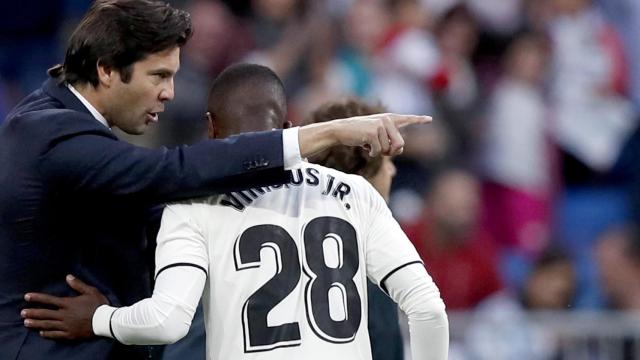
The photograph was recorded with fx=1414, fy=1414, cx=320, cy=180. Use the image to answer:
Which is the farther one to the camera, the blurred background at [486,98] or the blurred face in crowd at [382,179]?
the blurred background at [486,98]

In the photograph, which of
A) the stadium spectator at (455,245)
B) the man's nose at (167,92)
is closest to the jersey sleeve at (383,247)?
the man's nose at (167,92)

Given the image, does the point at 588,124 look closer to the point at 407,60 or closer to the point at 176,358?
the point at 407,60

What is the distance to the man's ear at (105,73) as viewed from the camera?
3.77 meters

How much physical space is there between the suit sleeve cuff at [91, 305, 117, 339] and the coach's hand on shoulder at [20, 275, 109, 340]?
17mm


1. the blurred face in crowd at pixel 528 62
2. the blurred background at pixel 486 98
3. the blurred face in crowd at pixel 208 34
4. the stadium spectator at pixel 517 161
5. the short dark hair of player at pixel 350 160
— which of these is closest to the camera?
the short dark hair of player at pixel 350 160

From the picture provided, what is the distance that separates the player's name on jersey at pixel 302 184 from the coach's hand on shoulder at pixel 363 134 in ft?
0.34

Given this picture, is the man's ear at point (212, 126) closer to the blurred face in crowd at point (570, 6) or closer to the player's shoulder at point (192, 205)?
the player's shoulder at point (192, 205)

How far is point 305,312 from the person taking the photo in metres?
3.60

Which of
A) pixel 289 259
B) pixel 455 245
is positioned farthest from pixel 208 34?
pixel 289 259

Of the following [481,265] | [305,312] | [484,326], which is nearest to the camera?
[305,312]

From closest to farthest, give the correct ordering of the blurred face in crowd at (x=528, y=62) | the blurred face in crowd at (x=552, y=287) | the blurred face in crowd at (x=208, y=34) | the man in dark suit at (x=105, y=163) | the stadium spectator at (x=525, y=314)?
the man in dark suit at (x=105, y=163) < the stadium spectator at (x=525, y=314) < the blurred face in crowd at (x=552, y=287) < the blurred face in crowd at (x=528, y=62) < the blurred face in crowd at (x=208, y=34)

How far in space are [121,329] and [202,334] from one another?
24.7 inches

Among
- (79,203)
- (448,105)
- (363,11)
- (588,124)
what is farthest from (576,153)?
(79,203)

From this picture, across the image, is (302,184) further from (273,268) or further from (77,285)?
(77,285)
